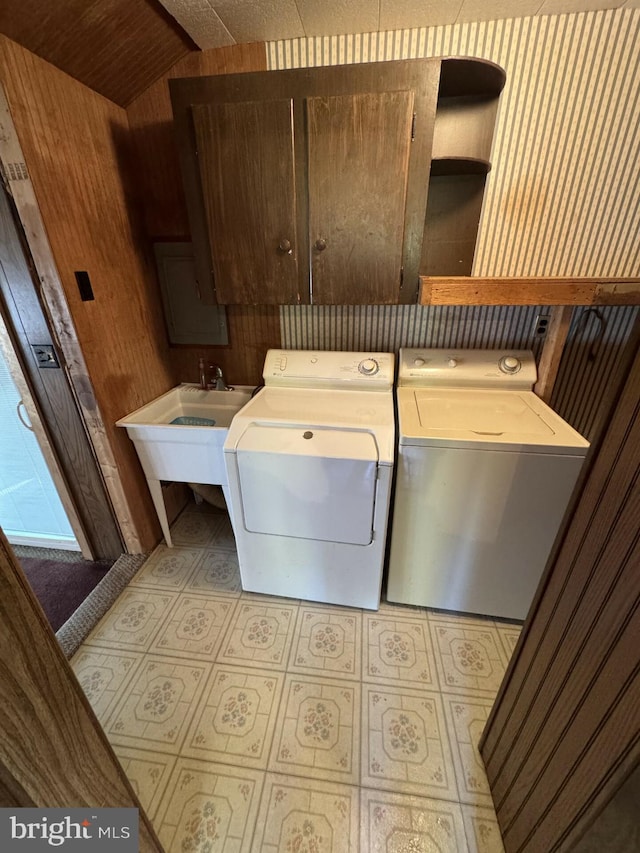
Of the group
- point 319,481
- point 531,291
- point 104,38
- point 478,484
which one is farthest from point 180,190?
point 478,484

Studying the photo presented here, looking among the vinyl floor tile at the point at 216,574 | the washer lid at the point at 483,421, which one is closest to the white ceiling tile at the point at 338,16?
the washer lid at the point at 483,421

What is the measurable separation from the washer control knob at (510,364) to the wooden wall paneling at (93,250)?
1813mm

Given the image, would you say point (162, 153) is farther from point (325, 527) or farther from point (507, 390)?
point (507, 390)

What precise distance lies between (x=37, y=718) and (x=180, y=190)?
198cm

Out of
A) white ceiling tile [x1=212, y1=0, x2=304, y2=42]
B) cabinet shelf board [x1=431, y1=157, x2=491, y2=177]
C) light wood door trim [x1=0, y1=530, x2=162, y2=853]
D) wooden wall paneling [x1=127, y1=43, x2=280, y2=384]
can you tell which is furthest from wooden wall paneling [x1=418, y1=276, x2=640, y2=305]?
light wood door trim [x1=0, y1=530, x2=162, y2=853]

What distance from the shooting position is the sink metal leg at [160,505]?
1.81 m

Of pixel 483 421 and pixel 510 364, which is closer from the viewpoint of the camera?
pixel 483 421

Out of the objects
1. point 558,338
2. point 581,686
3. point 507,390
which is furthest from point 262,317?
point 581,686

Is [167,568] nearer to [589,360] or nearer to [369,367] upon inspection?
[369,367]

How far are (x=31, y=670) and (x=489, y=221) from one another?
2093 millimetres

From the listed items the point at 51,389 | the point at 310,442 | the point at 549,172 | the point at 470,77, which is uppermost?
the point at 470,77

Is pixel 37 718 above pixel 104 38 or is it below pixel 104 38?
below

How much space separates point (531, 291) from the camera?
1.35 meters

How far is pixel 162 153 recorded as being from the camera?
5.41 feet
